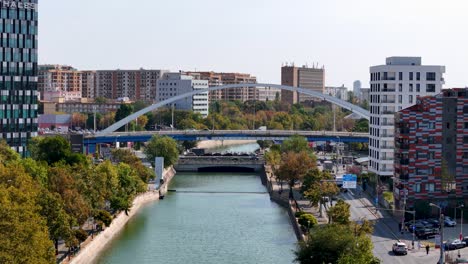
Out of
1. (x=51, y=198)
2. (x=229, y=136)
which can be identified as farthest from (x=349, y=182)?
(x=229, y=136)

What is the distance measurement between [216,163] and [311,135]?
8.43 meters

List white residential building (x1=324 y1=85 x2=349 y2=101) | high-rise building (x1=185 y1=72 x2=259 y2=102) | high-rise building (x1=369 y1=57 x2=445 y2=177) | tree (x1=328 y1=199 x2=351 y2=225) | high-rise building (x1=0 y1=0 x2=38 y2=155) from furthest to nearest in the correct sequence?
1. white residential building (x1=324 y1=85 x2=349 y2=101)
2. high-rise building (x1=185 y1=72 x2=259 y2=102)
3. high-rise building (x1=0 y1=0 x2=38 y2=155)
4. high-rise building (x1=369 y1=57 x2=445 y2=177)
5. tree (x1=328 y1=199 x2=351 y2=225)

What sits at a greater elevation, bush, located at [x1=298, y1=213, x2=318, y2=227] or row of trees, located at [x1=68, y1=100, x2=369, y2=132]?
row of trees, located at [x1=68, y1=100, x2=369, y2=132]

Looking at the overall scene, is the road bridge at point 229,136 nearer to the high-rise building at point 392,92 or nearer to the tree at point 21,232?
the high-rise building at point 392,92

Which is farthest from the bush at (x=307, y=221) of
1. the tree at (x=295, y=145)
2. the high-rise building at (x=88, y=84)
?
the high-rise building at (x=88, y=84)

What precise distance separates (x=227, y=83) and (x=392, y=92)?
80.9m

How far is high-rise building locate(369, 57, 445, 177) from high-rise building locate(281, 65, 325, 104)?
81.5 metres

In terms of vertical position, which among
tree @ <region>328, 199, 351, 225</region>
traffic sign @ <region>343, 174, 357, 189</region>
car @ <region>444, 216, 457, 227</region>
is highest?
traffic sign @ <region>343, 174, 357, 189</region>

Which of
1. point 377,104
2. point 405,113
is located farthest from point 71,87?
point 405,113

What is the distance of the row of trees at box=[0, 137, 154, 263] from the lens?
18.7m

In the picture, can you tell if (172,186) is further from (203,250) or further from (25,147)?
(203,250)

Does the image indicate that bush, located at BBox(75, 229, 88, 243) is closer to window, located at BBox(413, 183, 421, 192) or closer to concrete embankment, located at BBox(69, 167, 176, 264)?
concrete embankment, located at BBox(69, 167, 176, 264)

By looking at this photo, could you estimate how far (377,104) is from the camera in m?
38.4

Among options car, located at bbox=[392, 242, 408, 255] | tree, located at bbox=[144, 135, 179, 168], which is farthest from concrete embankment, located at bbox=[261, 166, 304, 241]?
tree, located at bbox=[144, 135, 179, 168]
